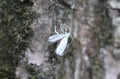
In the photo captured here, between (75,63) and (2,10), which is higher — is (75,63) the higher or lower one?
the lower one

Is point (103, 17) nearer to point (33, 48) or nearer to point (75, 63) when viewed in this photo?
point (75, 63)

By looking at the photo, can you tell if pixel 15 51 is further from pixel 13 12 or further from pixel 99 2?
pixel 99 2

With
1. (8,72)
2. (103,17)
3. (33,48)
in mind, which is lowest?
(8,72)

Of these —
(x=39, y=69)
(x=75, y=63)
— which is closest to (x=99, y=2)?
(x=75, y=63)

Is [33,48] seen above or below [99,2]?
below

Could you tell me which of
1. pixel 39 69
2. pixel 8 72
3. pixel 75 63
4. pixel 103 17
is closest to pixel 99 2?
pixel 103 17

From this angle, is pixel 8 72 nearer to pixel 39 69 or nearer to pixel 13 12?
pixel 39 69

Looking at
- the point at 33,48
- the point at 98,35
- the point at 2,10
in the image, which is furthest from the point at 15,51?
the point at 98,35
